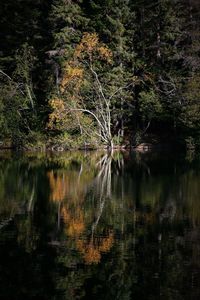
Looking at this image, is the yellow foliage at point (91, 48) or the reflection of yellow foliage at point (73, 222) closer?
the reflection of yellow foliage at point (73, 222)

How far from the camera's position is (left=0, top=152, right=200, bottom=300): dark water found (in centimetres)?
1009

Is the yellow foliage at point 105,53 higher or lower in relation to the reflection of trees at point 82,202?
higher

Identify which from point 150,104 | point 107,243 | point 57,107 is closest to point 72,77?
point 57,107

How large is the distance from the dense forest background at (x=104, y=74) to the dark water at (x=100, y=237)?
19.2 metres

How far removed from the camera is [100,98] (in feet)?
150

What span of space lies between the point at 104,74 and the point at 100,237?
110ft

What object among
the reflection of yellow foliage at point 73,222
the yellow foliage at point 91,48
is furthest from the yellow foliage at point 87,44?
the reflection of yellow foliage at point 73,222

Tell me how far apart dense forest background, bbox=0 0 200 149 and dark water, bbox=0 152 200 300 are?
62.9ft

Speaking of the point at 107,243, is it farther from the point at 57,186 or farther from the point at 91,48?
the point at 91,48

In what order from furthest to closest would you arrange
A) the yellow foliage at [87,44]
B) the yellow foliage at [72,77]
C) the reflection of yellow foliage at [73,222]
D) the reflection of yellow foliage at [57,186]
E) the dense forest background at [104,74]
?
1. the dense forest background at [104,74]
2. the yellow foliage at [87,44]
3. the yellow foliage at [72,77]
4. the reflection of yellow foliage at [57,186]
5. the reflection of yellow foliage at [73,222]

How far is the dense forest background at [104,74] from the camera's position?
145 ft

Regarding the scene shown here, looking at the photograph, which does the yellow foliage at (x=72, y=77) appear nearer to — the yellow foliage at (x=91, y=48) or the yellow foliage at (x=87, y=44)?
the yellow foliage at (x=87, y=44)

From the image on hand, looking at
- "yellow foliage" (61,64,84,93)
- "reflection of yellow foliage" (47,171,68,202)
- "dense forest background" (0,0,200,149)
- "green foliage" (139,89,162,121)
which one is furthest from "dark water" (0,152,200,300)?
"green foliage" (139,89,162,121)

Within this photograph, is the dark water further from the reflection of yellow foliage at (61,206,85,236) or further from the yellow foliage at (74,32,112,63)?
the yellow foliage at (74,32,112,63)
